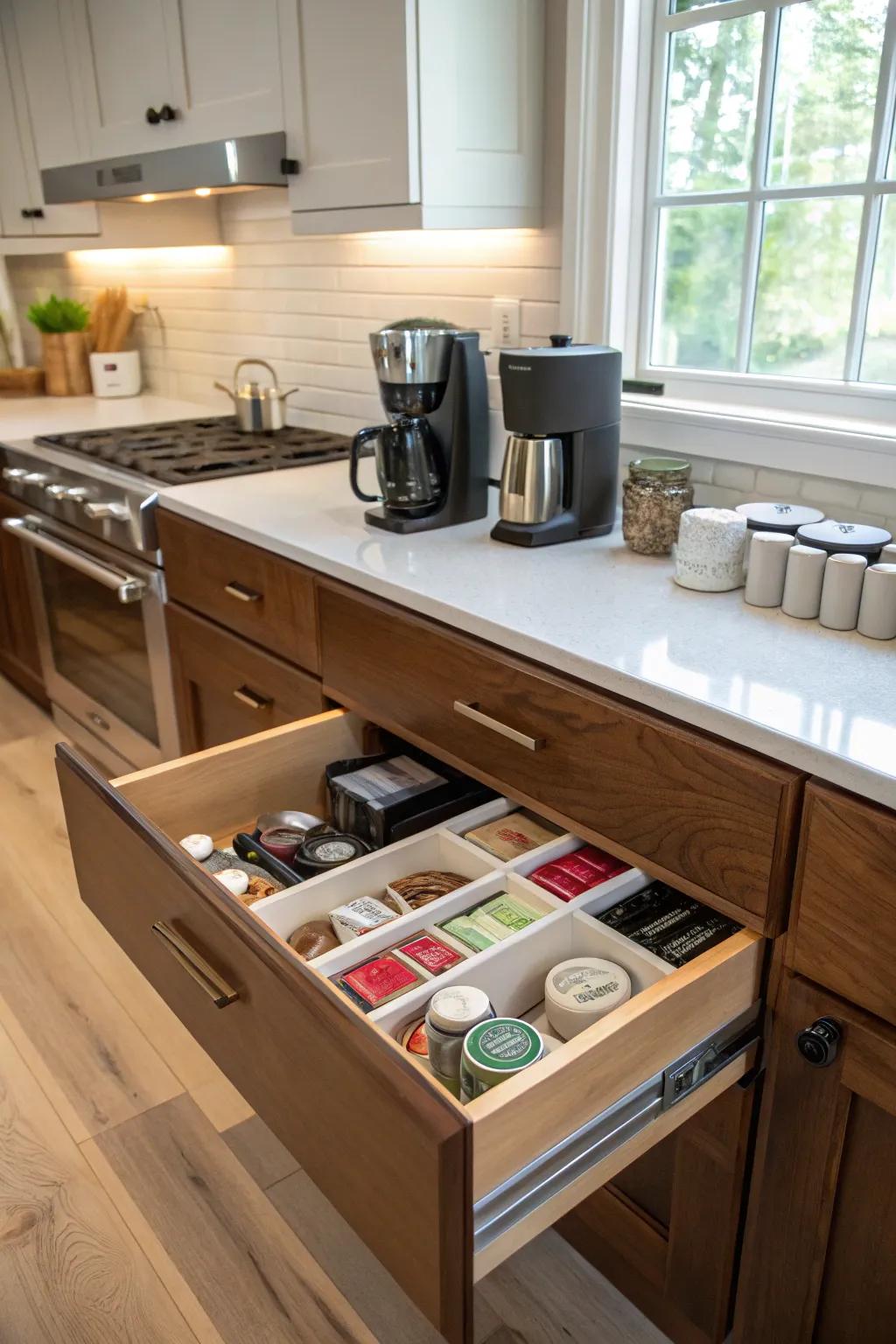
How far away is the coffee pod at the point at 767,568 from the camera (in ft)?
4.18

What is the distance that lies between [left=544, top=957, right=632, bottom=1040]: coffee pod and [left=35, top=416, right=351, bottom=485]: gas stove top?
4.57 ft

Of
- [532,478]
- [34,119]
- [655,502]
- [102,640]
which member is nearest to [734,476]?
[655,502]

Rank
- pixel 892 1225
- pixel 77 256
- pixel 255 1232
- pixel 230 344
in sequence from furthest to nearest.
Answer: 1. pixel 77 256
2. pixel 230 344
3. pixel 255 1232
4. pixel 892 1225

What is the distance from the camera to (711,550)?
133 centimetres

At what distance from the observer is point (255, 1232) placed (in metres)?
1.50

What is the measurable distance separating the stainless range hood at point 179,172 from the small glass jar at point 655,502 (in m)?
0.98

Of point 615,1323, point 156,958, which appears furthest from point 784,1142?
point 156,958

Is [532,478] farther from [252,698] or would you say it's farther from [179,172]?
[179,172]

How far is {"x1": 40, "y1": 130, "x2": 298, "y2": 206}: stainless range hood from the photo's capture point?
196 cm

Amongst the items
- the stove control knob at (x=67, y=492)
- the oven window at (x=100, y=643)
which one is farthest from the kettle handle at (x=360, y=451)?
the stove control knob at (x=67, y=492)

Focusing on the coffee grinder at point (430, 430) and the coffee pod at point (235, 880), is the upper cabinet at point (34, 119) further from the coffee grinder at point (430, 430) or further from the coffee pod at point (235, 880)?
the coffee pod at point (235, 880)

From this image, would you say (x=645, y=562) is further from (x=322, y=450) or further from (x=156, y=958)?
(x=322, y=450)

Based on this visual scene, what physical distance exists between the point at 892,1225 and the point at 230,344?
260cm

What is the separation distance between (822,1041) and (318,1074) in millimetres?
496
